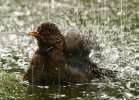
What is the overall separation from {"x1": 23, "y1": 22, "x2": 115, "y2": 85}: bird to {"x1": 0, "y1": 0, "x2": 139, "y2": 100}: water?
21cm

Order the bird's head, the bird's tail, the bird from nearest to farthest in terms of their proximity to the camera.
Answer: the bird < the bird's head < the bird's tail

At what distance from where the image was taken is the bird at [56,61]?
11273 mm

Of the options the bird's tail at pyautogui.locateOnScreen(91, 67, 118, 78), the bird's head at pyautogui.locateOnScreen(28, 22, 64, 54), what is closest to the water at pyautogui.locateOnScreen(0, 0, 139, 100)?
the bird's tail at pyautogui.locateOnScreen(91, 67, 118, 78)

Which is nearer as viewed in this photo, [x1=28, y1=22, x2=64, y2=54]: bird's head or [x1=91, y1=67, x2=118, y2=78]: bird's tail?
[x1=28, y1=22, x2=64, y2=54]: bird's head

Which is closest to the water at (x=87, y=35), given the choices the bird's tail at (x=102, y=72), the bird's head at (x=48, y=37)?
the bird's tail at (x=102, y=72)

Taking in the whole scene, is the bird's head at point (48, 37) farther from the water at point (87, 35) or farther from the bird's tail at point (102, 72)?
the bird's tail at point (102, 72)

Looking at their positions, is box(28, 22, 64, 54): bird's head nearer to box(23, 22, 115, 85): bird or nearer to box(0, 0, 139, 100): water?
box(23, 22, 115, 85): bird

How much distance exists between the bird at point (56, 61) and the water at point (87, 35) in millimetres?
210

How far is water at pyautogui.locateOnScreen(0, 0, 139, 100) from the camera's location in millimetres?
10922

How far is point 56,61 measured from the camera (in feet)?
37.5

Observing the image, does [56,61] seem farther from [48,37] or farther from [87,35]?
[87,35]

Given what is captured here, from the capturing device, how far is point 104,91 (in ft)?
35.8

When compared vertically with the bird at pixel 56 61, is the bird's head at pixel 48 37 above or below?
above

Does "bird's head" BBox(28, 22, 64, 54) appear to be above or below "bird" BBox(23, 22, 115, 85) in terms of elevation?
above
